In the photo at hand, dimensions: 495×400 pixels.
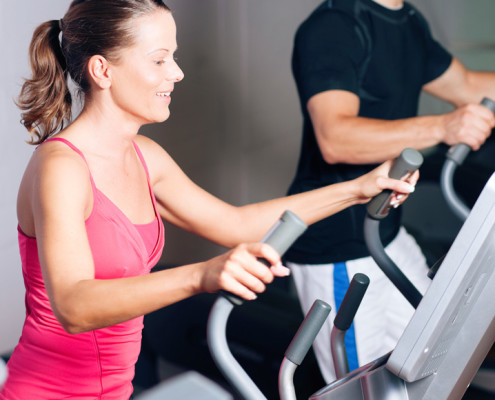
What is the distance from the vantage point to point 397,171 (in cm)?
138

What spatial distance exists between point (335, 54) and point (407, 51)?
1.06 ft

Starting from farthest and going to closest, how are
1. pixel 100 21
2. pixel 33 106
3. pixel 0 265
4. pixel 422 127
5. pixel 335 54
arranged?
pixel 0 265
pixel 335 54
pixel 422 127
pixel 33 106
pixel 100 21

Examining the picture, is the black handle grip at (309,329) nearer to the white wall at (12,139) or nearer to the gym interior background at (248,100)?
the white wall at (12,139)

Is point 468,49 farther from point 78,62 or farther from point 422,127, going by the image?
point 78,62

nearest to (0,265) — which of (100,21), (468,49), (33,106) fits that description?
(33,106)

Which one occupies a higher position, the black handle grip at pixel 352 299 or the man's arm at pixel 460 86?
the man's arm at pixel 460 86

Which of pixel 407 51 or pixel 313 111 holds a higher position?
pixel 407 51

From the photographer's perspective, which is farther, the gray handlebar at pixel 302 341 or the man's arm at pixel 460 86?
the man's arm at pixel 460 86

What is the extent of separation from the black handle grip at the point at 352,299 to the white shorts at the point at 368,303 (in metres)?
0.59

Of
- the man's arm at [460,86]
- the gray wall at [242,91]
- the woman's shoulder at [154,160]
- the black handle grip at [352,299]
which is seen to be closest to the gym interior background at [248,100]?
the gray wall at [242,91]

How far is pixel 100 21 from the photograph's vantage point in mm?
1318

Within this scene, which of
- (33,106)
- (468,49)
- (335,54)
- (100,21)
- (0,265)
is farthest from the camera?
(468,49)

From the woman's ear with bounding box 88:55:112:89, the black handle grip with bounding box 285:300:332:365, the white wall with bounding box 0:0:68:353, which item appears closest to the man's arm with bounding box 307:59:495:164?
the woman's ear with bounding box 88:55:112:89

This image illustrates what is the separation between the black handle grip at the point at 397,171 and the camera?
133 cm
